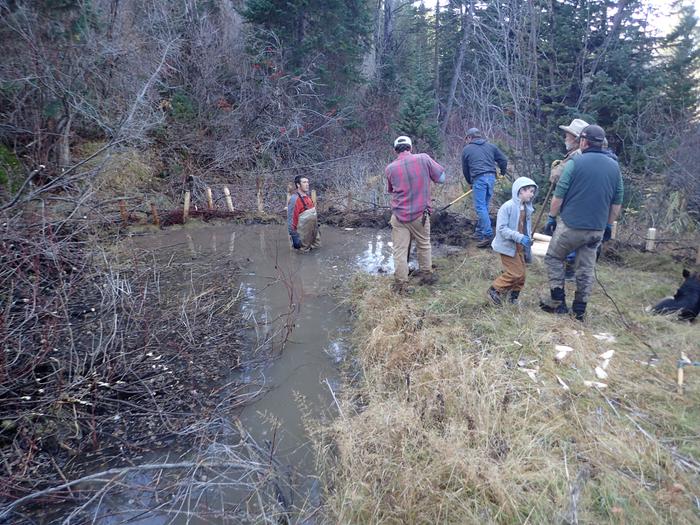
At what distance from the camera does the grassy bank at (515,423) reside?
258 cm

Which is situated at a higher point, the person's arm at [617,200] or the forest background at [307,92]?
the forest background at [307,92]

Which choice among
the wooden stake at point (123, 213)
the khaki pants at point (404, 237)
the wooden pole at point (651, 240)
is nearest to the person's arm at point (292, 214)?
the khaki pants at point (404, 237)

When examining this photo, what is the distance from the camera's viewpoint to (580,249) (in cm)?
456

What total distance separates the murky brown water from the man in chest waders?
31 centimetres

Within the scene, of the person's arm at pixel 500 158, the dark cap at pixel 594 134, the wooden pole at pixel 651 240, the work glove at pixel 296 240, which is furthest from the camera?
the work glove at pixel 296 240

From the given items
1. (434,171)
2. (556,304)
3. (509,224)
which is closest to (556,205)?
(509,224)

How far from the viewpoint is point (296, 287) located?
21.5 feet

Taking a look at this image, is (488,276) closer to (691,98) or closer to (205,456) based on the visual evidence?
(205,456)

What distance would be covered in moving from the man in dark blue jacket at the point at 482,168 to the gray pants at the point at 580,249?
2.88m

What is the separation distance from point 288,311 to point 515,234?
3018 mm

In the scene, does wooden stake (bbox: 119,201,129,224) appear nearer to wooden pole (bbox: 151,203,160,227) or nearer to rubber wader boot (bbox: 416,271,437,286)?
wooden pole (bbox: 151,203,160,227)

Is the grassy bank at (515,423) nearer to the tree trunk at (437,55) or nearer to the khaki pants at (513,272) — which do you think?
the khaki pants at (513,272)

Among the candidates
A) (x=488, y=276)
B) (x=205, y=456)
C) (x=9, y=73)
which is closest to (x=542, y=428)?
(x=205, y=456)

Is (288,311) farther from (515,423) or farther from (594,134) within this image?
(594,134)
